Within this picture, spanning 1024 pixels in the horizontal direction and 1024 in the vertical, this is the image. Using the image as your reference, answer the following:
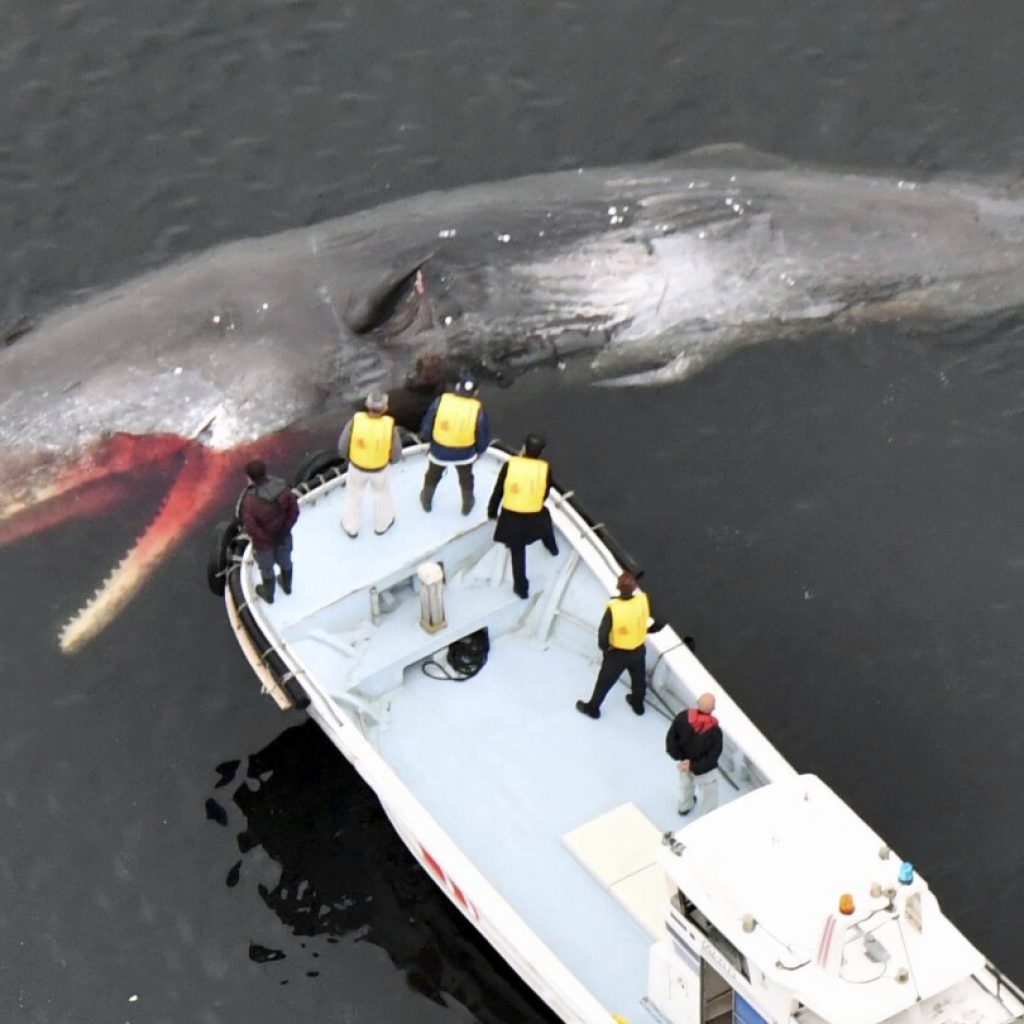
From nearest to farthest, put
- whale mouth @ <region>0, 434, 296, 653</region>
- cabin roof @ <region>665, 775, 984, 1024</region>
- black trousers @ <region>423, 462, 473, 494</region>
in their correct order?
cabin roof @ <region>665, 775, 984, 1024</region>, black trousers @ <region>423, 462, 473, 494</region>, whale mouth @ <region>0, 434, 296, 653</region>

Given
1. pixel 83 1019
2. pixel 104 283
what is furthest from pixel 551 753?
pixel 104 283

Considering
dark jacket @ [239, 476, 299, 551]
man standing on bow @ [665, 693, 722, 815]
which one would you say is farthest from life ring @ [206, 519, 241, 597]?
man standing on bow @ [665, 693, 722, 815]

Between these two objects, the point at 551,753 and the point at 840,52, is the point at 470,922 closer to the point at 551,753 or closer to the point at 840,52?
the point at 551,753

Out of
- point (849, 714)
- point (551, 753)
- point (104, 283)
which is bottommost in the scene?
point (849, 714)

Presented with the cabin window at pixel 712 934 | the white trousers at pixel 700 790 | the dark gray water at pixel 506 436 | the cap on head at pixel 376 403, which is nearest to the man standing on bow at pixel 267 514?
the cap on head at pixel 376 403

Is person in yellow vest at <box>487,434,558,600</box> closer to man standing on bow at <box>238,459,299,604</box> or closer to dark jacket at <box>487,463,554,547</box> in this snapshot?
dark jacket at <box>487,463,554,547</box>

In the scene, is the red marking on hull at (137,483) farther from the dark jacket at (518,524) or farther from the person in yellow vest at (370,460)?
the dark jacket at (518,524)

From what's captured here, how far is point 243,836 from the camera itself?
22.8m

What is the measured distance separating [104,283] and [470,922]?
12.8 metres

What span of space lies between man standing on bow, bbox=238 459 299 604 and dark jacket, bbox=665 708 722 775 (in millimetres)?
5190

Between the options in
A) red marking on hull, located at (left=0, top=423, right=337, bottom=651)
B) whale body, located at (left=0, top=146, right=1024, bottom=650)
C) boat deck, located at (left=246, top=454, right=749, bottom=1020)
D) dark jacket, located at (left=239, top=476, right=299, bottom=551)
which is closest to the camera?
boat deck, located at (left=246, top=454, right=749, bottom=1020)

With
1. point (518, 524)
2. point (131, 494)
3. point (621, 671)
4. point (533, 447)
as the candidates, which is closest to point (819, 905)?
point (621, 671)

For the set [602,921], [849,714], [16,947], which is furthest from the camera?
[849,714]

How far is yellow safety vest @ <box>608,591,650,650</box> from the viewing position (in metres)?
20.7
